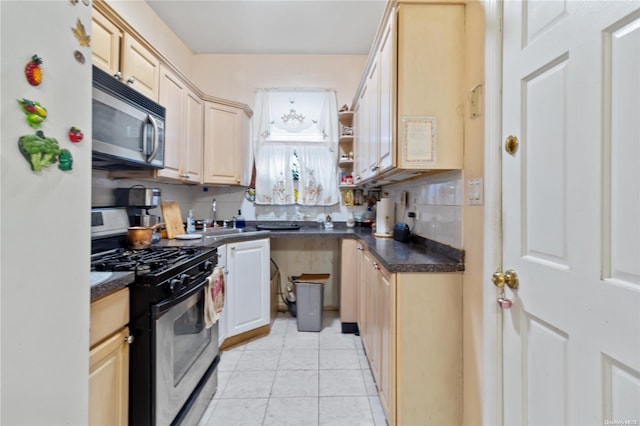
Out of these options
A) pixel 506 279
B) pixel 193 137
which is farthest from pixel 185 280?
pixel 193 137

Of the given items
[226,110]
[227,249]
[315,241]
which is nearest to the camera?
[227,249]

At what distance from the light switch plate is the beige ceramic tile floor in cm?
128

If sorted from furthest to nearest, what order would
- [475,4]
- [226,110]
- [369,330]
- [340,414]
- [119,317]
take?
1. [226,110]
2. [369,330]
3. [340,414]
4. [475,4]
5. [119,317]

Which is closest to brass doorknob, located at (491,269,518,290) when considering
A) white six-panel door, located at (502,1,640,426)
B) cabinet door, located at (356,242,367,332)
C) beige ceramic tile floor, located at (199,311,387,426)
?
white six-panel door, located at (502,1,640,426)

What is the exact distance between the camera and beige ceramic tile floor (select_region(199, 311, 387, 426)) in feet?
5.18

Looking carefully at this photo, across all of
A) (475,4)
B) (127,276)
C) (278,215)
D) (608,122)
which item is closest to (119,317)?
(127,276)

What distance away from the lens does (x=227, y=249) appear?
223cm

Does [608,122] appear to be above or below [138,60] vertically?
below

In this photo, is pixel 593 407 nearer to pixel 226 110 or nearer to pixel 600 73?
pixel 600 73

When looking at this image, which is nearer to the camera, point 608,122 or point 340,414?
point 608,122

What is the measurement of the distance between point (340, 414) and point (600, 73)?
1852 millimetres

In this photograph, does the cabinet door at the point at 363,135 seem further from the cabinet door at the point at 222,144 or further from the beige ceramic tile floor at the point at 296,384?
the beige ceramic tile floor at the point at 296,384

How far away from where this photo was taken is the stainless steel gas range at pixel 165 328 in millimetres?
1098

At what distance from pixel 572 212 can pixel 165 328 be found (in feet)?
4.97
